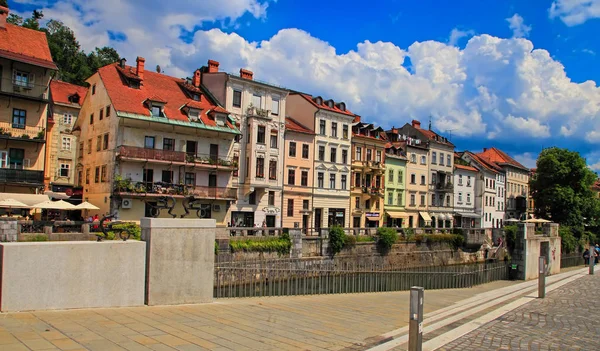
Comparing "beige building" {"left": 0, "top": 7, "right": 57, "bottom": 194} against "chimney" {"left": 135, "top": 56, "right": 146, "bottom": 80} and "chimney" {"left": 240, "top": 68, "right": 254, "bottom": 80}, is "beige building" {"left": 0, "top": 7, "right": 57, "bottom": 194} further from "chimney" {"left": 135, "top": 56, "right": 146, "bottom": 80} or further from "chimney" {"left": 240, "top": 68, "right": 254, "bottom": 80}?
"chimney" {"left": 240, "top": 68, "right": 254, "bottom": 80}

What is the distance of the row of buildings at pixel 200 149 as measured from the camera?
3572 cm

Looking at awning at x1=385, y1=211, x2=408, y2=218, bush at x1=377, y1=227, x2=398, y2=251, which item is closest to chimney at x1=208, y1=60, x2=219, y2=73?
bush at x1=377, y1=227, x2=398, y2=251

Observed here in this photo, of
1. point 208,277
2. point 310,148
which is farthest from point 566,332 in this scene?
point 310,148

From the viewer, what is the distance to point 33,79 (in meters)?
35.6

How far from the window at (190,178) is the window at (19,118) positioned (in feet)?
39.9

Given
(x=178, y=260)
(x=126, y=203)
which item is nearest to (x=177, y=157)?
(x=126, y=203)

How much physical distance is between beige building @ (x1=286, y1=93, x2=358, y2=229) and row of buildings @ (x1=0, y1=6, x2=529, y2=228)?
0.37 ft

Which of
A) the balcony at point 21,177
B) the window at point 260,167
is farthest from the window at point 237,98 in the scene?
the balcony at point 21,177

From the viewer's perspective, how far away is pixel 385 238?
4609 cm

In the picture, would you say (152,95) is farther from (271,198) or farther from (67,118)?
(67,118)

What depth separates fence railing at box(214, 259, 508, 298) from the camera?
17422 mm

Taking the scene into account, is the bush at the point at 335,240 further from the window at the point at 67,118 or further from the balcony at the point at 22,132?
the window at the point at 67,118

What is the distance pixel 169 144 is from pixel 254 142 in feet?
27.9

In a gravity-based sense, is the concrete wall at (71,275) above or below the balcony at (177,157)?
below
